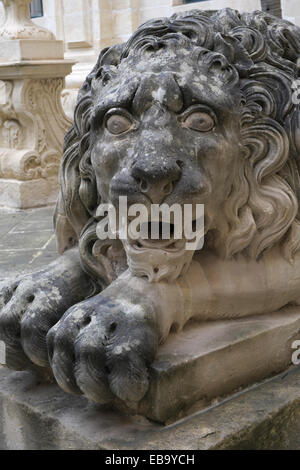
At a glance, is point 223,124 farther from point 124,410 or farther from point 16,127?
point 16,127

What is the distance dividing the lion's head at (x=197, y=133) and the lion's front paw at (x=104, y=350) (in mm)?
183

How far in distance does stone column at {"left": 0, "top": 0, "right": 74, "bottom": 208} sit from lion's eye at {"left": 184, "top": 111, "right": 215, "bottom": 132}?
392 centimetres

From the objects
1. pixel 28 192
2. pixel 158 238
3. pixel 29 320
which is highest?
pixel 158 238

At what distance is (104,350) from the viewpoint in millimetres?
1709

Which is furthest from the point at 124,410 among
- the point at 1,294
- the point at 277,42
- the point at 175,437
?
the point at 277,42

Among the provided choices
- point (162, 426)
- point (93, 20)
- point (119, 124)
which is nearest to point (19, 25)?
point (93, 20)

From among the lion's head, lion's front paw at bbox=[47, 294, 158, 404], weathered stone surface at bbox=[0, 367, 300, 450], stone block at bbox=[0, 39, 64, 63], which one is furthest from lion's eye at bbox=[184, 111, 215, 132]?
stone block at bbox=[0, 39, 64, 63]

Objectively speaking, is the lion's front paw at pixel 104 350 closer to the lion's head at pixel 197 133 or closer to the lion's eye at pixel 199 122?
the lion's head at pixel 197 133

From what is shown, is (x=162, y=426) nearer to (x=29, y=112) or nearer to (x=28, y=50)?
(x=29, y=112)

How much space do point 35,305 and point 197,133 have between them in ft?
2.14

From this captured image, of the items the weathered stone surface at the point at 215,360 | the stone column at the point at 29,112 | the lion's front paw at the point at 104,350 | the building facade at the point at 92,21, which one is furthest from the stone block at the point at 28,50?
the lion's front paw at the point at 104,350

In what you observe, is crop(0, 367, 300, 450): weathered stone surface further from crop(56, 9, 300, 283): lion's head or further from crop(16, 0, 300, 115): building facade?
crop(16, 0, 300, 115): building facade

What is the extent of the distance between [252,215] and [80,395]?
69cm

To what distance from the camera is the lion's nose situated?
1734 mm
